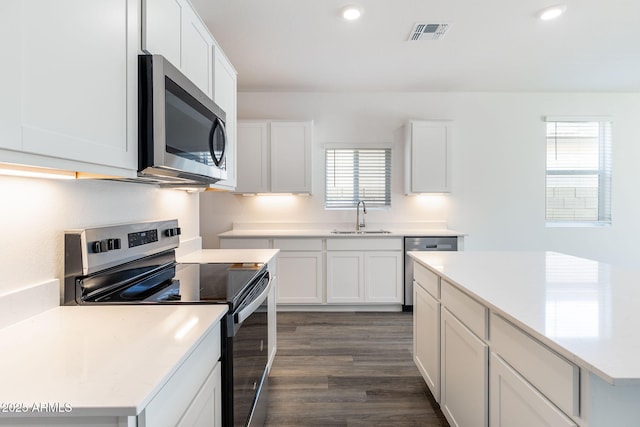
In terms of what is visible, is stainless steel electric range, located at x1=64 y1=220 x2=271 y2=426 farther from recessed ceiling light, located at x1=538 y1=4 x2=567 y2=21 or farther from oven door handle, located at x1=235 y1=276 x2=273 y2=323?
recessed ceiling light, located at x1=538 y1=4 x2=567 y2=21

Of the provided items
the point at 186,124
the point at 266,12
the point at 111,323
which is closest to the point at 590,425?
the point at 111,323

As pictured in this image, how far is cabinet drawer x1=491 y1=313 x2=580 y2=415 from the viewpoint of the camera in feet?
2.81

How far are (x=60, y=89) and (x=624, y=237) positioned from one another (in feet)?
19.0

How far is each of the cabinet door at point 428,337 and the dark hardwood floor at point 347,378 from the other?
19cm

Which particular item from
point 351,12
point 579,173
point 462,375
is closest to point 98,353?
point 462,375

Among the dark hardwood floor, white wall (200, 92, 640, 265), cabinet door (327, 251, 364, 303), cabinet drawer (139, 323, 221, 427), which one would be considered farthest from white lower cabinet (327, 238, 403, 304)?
cabinet drawer (139, 323, 221, 427)

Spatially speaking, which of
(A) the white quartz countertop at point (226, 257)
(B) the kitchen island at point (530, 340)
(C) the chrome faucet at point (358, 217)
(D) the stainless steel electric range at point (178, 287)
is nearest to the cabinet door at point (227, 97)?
(A) the white quartz countertop at point (226, 257)

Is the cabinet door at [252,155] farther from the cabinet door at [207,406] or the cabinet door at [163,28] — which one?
the cabinet door at [207,406]

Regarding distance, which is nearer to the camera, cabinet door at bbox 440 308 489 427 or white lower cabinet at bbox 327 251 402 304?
cabinet door at bbox 440 308 489 427

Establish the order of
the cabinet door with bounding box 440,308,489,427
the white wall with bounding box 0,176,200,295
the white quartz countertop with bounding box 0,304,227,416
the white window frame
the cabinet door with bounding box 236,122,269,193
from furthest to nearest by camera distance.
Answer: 1. the white window frame
2. the cabinet door with bounding box 236,122,269,193
3. the cabinet door with bounding box 440,308,489,427
4. the white wall with bounding box 0,176,200,295
5. the white quartz countertop with bounding box 0,304,227,416

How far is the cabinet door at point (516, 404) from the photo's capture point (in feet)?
3.09

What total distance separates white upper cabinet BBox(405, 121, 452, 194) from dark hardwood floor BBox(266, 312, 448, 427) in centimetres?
164

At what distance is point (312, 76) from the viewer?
147 inches

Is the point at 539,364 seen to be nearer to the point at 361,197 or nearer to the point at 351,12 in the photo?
the point at 351,12
